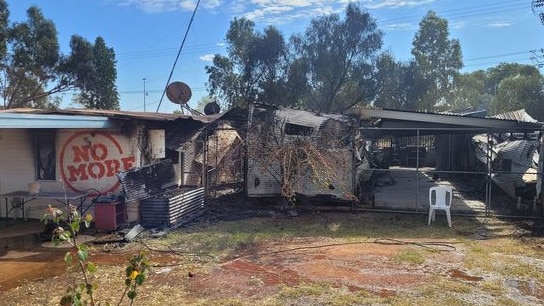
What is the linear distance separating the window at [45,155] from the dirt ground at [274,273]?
2739 millimetres

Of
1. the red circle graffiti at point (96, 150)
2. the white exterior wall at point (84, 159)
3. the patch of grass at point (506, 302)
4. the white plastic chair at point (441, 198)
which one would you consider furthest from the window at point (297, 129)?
the patch of grass at point (506, 302)

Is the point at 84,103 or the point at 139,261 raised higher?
the point at 84,103

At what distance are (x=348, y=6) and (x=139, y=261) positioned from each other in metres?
26.8

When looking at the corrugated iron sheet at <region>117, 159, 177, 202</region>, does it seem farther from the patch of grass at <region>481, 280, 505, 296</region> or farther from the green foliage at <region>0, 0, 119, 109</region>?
the green foliage at <region>0, 0, 119, 109</region>

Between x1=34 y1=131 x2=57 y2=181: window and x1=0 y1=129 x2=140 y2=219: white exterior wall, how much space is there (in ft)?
0.36

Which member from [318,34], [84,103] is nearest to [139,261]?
[318,34]

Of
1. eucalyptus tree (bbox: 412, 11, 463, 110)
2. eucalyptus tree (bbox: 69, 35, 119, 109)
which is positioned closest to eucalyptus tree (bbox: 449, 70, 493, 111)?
eucalyptus tree (bbox: 412, 11, 463, 110)

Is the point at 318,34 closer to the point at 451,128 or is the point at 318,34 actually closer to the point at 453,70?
the point at 453,70

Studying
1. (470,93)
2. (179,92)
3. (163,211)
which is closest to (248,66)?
(179,92)

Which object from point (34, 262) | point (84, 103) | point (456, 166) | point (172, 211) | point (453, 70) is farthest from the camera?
point (453, 70)

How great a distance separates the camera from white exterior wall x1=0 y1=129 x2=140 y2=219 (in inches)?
399

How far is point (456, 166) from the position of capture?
18.3 metres

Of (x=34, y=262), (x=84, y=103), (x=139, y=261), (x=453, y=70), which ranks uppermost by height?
(x=453, y=70)

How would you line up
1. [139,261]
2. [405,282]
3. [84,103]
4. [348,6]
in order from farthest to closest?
[84,103]
[348,6]
[405,282]
[139,261]
